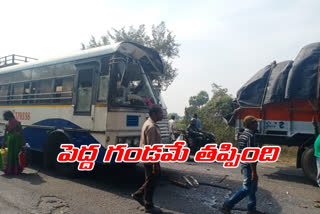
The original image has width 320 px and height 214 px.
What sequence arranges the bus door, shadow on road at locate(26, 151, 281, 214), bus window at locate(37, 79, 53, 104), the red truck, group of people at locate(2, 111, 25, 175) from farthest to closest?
bus window at locate(37, 79, 53, 104) → group of people at locate(2, 111, 25, 175) → the red truck → the bus door → shadow on road at locate(26, 151, 281, 214)

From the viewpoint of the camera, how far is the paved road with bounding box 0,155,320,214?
4.68 meters

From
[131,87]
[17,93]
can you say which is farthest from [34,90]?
[131,87]

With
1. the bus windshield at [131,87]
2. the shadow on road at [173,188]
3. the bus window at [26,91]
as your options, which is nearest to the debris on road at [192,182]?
the shadow on road at [173,188]

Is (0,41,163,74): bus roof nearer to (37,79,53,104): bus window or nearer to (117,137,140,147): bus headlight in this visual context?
(37,79,53,104): bus window

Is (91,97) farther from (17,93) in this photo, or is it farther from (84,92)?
(17,93)

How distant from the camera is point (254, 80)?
25.8 ft

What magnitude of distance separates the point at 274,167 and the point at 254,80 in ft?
10.7

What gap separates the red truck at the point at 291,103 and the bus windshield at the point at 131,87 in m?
3.17

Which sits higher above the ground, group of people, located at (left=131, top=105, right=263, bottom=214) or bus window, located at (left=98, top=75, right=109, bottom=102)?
bus window, located at (left=98, top=75, right=109, bottom=102)

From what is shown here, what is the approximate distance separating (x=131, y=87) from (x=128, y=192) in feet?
7.66

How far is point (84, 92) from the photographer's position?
20.4ft

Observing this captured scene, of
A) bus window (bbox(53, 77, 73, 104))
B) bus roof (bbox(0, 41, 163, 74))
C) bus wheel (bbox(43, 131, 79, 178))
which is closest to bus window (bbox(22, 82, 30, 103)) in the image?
bus roof (bbox(0, 41, 163, 74))

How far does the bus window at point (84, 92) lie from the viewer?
607 centimetres

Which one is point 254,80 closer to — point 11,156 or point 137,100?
point 137,100
